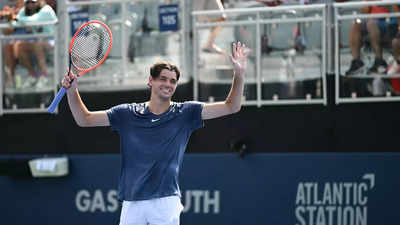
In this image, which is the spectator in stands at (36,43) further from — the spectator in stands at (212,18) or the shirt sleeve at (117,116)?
the shirt sleeve at (117,116)

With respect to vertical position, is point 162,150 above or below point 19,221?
above

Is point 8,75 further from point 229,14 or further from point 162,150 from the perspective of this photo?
point 162,150

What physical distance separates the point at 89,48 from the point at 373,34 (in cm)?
293

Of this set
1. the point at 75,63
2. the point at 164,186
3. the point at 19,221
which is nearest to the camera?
the point at 164,186

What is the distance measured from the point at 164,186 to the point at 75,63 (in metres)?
1.29

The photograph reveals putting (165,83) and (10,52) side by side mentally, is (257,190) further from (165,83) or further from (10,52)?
(10,52)

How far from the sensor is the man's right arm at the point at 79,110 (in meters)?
4.81

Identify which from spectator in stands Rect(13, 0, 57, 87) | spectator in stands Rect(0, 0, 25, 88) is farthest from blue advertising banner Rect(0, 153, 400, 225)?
spectator in stands Rect(0, 0, 25, 88)

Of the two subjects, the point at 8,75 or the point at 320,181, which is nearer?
the point at 320,181

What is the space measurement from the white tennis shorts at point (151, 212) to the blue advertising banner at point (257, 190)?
2657 mm

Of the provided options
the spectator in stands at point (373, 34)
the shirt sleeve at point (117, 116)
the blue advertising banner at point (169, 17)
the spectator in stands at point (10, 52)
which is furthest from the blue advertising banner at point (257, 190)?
the shirt sleeve at point (117, 116)

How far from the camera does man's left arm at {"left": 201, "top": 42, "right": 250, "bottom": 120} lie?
4742mm

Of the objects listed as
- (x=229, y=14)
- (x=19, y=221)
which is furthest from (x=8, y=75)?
(x=229, y=14)

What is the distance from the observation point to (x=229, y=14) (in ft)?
24.8
